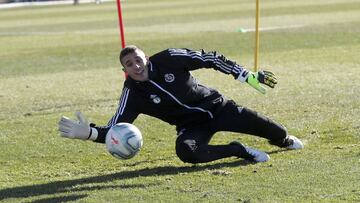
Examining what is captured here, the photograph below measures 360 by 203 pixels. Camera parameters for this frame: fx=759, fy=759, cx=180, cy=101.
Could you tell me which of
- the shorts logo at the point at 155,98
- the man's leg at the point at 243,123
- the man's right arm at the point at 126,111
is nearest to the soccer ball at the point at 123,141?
the man's right arm at the point at 126,111

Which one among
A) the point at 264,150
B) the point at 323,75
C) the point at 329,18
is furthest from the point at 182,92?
the point at 329,18

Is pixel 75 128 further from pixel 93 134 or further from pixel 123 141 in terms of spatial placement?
pixel 123 141

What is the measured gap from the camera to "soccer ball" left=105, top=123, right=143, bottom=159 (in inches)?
295

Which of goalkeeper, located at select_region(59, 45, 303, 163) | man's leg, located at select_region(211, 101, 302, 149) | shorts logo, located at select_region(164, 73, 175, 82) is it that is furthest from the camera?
man's leg, located at select_region(211, 101, 302, 149)

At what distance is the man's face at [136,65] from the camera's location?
766cm

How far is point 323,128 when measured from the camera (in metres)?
10.1

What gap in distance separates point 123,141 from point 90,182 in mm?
619

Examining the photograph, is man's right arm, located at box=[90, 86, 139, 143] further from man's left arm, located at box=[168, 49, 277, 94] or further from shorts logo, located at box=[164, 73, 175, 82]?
man's left arm, located at box=[168, 49, 277, 94]

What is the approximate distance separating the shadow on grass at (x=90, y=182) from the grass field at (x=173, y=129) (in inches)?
0.4

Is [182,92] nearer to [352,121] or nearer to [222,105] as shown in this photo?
[222,105]

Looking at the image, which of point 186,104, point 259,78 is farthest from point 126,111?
point 259,78

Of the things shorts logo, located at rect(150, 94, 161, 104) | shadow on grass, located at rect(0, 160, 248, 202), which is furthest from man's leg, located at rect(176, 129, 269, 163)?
shorts logo, located at rect(150, 94, 161, 104)

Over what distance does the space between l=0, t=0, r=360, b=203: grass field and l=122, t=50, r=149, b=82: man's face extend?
1.04 metres

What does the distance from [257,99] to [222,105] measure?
4901 millimetres
